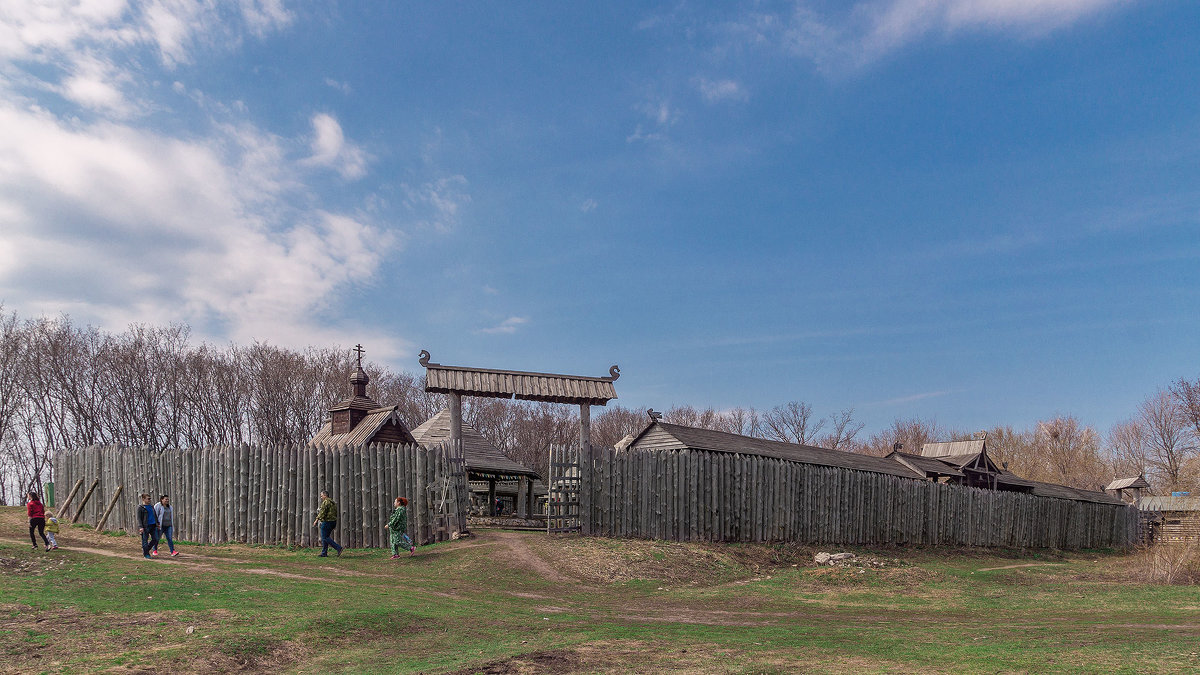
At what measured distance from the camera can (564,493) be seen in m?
18.4

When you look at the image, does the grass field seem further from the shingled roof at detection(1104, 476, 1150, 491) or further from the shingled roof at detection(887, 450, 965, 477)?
the shingled roof at detection(1104, 476, 1150, 491)

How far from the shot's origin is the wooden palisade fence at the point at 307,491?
17.6 meters

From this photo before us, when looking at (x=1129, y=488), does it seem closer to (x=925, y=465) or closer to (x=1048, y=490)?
(x=1048, y=490)

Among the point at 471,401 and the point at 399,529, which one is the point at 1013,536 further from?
the point at 471,401

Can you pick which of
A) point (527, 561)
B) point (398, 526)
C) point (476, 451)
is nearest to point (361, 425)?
point (476, 451)

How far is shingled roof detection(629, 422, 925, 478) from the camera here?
26.8 metres

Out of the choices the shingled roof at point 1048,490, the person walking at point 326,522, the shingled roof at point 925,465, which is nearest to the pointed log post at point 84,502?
the person walking at point 326,522

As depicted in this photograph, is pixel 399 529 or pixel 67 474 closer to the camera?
pixel 399 529

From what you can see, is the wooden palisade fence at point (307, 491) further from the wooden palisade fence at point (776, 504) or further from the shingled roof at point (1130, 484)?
the shingled roof at point (1130, 484)

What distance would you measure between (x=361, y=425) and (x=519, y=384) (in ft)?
45.1

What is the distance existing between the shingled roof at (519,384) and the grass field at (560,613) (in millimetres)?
3624

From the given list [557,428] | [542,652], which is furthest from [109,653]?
[557,428]

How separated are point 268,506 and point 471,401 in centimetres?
4362

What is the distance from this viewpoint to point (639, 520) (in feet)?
62.3
